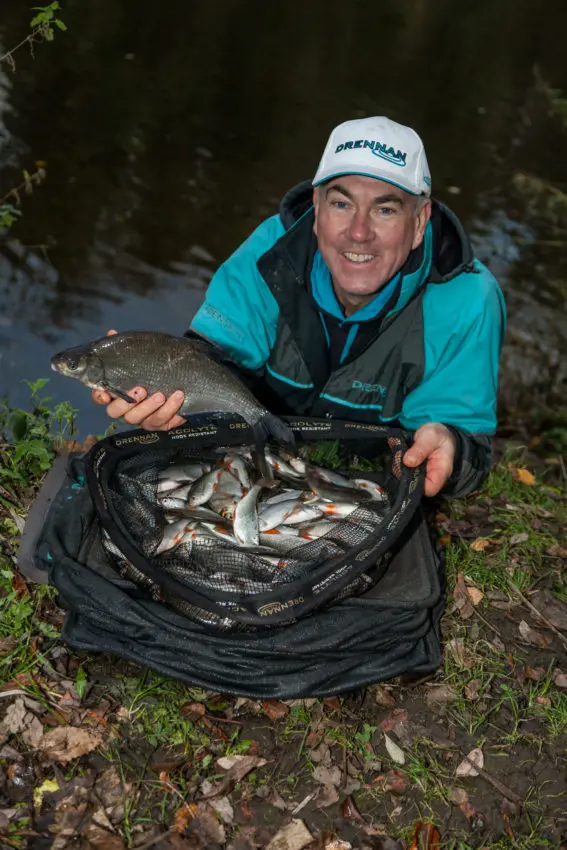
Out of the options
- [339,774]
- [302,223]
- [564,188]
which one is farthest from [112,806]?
[564,188]

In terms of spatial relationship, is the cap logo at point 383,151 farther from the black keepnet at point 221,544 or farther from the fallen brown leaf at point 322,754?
the fallen brown leaf at point 322,754

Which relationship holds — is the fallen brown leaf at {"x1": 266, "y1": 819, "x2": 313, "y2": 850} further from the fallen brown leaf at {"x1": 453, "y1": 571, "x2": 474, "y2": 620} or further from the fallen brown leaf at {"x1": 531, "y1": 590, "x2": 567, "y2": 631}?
the fallen brown leaf at {"x1": 531, "y1": 590, "x2": 567, "y2": 631}

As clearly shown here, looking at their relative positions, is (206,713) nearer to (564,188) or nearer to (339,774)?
(339,774)

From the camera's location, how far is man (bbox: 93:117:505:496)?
3.45m

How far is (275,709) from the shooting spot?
293 cm

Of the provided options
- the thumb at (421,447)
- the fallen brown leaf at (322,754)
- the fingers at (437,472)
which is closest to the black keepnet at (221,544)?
the thumb at (421,447)


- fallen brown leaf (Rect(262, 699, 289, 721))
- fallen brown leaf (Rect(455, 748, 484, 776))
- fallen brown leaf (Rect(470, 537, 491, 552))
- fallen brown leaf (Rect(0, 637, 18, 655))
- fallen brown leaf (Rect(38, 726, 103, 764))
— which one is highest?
fallen brown leaf (Rect(0, 637, 18, 655))

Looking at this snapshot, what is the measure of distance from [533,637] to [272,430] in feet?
4.73

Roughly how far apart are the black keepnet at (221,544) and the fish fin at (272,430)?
0.25 feet

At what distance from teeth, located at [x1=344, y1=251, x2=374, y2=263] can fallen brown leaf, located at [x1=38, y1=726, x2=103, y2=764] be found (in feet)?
7.27

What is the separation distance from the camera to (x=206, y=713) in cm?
286

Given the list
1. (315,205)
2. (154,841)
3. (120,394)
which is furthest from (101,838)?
(315,205)

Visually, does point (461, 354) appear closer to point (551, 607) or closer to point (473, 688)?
point (551, 607)

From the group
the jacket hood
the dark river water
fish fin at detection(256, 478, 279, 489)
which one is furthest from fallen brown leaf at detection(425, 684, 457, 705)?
the dark river water
